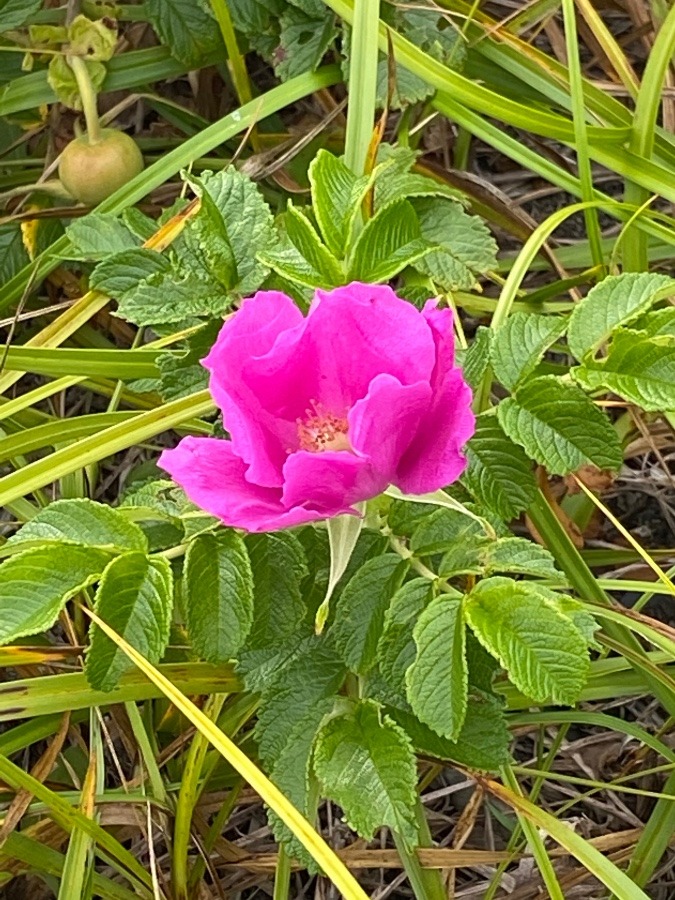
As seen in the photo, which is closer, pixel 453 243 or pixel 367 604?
pixel 367 604

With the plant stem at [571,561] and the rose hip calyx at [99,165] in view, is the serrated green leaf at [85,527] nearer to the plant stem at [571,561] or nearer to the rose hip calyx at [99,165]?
the plant stem at [571,561]

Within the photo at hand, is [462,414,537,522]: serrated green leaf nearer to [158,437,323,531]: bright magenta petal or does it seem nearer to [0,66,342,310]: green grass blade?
[158,437,323,531]: bright magenta petal

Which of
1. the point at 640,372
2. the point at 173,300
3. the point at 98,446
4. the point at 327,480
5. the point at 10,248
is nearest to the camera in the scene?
the point at 327,480

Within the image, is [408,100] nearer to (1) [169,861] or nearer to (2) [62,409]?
(2) [62,409]

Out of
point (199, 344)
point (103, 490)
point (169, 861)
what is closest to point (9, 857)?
point (169, 861)

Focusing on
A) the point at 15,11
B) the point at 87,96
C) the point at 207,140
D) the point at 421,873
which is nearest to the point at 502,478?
the point at 421,873

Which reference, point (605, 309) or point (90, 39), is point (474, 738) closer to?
point (605, 309)
